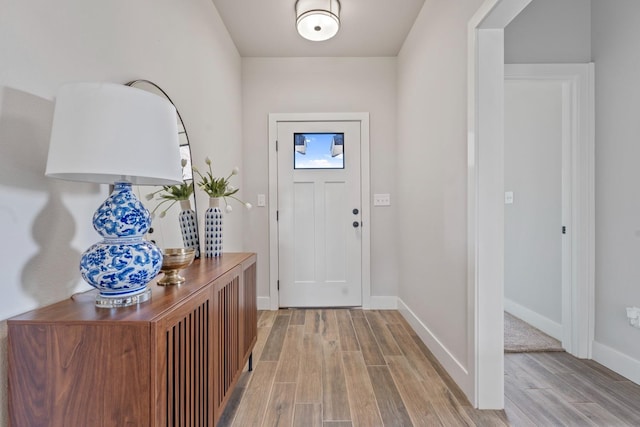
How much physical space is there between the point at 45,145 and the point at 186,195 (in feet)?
2.09

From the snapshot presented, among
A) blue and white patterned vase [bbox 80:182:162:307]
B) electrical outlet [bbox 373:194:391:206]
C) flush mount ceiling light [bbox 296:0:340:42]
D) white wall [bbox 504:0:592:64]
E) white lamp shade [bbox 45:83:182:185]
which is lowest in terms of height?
blue and white patterned vase [bbox 80:182:162:307]

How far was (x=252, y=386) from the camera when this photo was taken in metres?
1.72

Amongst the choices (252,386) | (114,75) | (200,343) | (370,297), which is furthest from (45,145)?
(370,297)

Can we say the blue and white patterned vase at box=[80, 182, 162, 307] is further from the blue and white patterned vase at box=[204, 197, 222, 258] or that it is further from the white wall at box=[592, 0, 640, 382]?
the white wall at box=[592, 0, 640, 382]

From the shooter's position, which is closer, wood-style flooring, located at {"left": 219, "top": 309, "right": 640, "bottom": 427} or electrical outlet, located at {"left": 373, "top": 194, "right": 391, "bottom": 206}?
wood-style flooring, located at {"left": 219, "top": 309, "right": 640, "bottom": 427}

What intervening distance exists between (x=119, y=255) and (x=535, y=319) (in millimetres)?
3129

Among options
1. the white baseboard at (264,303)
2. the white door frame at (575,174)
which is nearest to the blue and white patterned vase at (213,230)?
the white baseboard at (264,303)

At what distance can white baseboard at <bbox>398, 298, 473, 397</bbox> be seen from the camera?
1.63m

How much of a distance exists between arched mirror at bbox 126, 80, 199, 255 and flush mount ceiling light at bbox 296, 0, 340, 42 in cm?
124

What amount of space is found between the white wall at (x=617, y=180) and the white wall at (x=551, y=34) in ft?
0.20

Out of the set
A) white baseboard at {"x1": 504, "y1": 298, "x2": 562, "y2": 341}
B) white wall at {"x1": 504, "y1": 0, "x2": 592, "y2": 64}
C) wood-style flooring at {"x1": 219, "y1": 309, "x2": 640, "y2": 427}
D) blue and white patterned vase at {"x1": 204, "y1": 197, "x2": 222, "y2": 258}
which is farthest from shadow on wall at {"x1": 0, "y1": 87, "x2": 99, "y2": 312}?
white baseboard at {"x1": 504, "y1": 298, "x2": 562, "y2": 341}

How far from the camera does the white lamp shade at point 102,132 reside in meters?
0.69

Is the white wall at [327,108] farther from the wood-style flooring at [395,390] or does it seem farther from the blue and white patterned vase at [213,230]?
the blue and white patterned vase at [213,230]

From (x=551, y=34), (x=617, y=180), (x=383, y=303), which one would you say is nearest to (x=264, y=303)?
(x=383, y=303)
